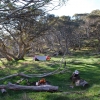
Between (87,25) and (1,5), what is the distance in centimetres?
3865

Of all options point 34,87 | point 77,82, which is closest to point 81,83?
point 77,82

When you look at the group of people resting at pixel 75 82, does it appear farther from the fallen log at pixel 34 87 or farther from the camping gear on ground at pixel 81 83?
the fallen log at pixel 34 87

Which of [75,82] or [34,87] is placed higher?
[34,87]

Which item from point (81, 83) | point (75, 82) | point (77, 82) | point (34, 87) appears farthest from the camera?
point (75, 82)

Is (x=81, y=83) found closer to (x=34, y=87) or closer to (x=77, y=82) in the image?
(x=77, y=82)

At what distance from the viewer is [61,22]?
4419cm

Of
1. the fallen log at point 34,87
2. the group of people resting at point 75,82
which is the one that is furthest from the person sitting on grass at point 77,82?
the fallen log at point 34,87

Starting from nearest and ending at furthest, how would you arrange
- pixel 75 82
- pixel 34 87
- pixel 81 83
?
pixel 34 87
pixel 81 83
pixel 75 82

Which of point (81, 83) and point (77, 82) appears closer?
point (81, 83)

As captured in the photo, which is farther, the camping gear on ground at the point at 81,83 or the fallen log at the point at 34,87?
the camping gear on ground at the point at 81,83

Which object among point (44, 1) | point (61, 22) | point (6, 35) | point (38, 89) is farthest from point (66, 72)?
point (61, 22)

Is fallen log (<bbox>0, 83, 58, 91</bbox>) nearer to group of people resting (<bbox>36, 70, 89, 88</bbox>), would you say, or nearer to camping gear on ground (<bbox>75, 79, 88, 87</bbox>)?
group of people resting (<bbox>36, 70, 89, 88</bbox>)

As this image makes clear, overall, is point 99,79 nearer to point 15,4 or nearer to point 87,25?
point 15,4

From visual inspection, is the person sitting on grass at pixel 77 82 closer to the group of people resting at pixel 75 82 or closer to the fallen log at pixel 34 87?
the group of people resting at pixel 75 82
